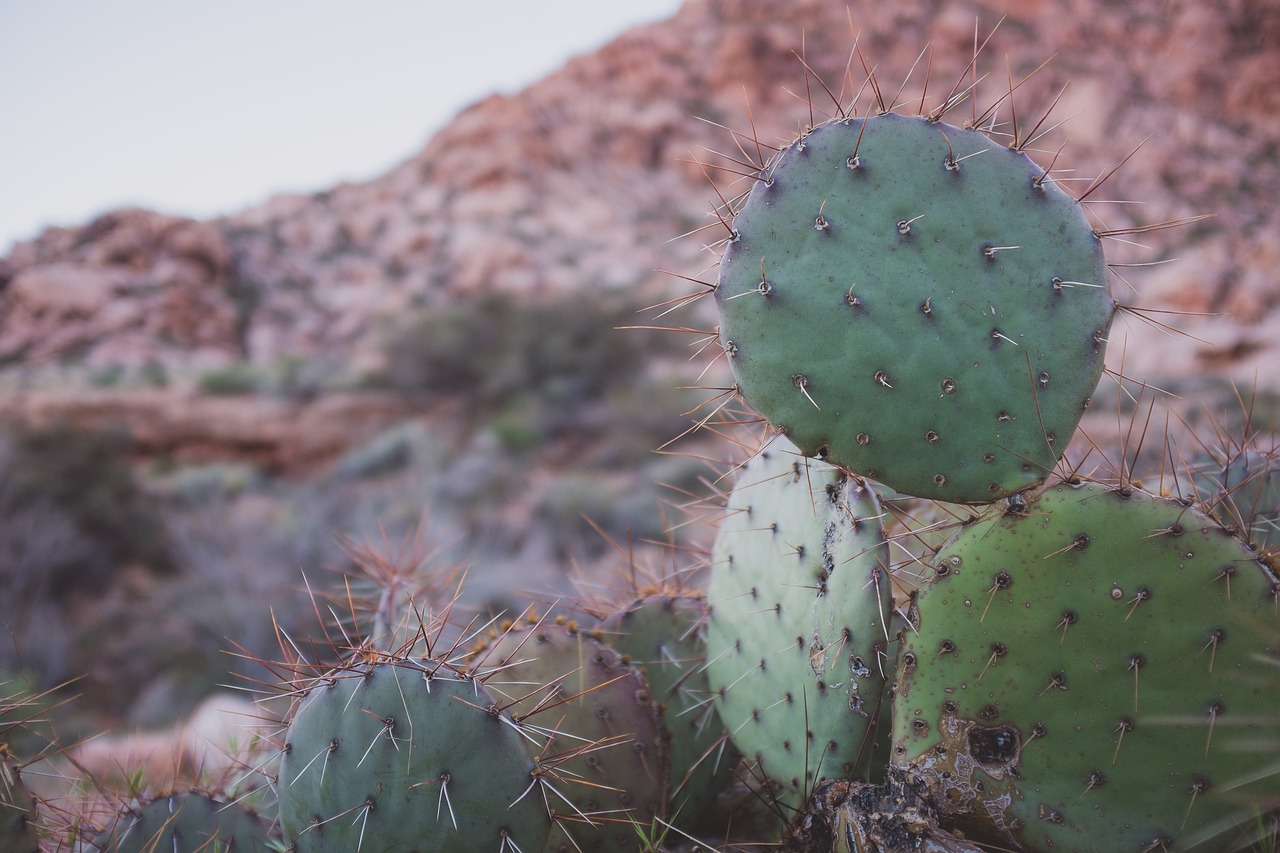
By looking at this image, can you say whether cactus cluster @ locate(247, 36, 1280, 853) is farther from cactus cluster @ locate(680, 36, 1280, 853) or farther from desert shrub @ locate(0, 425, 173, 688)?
desert shrub @ locate(0, 425, 173, 688)

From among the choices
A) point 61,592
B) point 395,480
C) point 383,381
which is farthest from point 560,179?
point 61,592

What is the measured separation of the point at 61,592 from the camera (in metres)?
7.59

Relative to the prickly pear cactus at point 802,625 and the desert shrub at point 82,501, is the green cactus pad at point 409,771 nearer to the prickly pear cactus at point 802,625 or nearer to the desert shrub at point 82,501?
the prickly pear cactus at point 802,625

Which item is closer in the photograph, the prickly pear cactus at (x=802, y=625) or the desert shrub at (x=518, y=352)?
the prickly pear cactus at (x=802, y=625)

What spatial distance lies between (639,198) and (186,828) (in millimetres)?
33918

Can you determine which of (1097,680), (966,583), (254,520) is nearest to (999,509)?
(966,583)

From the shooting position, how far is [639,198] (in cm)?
3369

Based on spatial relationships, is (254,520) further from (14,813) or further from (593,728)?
(593,728)

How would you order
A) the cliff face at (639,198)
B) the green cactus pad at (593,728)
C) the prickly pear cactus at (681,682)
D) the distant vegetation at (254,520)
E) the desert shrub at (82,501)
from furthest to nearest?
the cliff face at (639,198)
the desert shrub at (82,501)
the distant vegetation at (254,520)
the prickly pear cactus at (681,682)
the green cactus pad at (593,728)

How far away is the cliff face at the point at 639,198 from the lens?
19672 mm

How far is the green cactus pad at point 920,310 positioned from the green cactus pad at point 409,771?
2.30 feet

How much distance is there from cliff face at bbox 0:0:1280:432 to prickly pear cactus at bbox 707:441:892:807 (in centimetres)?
1310

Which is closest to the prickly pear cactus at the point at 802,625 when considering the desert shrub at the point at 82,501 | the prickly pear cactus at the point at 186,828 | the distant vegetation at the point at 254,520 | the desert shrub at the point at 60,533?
the prickly pear cactus at the point at 186,828

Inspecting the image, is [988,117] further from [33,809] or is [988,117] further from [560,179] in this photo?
[560,179]
